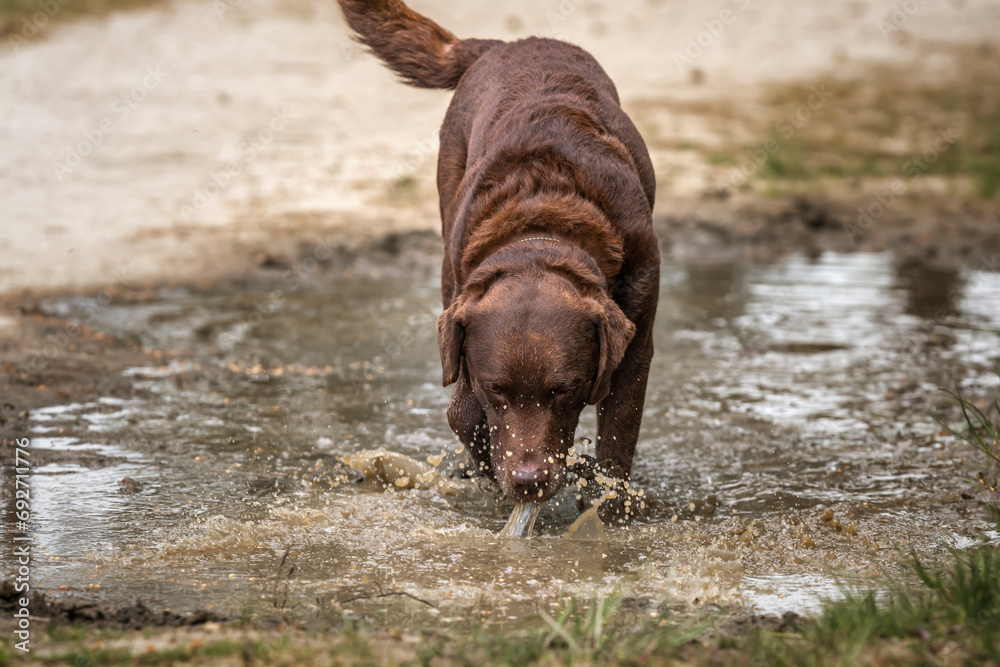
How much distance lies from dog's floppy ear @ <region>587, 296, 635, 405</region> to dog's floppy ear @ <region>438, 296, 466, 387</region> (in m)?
0.51

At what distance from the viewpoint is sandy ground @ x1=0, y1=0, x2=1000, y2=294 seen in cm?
989

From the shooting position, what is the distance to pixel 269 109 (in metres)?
13.4

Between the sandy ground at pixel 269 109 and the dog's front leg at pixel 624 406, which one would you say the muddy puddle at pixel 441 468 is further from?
the sandy ground at pixel 269 109

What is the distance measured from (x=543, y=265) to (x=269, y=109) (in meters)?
10.4

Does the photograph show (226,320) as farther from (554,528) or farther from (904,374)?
(904,374)

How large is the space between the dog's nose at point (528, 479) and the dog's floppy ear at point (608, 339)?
40cm

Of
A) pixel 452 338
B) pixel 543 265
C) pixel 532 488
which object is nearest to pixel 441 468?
pixel 452 338

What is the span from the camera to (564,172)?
14.1 ft

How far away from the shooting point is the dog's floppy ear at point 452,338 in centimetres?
387

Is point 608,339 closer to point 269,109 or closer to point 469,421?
point 469,421

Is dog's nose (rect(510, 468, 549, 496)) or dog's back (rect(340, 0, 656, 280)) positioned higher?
dog's back (rect(340, 0, 656, 280))

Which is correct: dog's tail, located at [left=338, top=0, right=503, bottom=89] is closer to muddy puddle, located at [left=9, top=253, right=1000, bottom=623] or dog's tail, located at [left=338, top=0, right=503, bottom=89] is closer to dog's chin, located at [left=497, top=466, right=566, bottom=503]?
muddy puddle, located at [left=9, top=253, right=1000, bottom=623]

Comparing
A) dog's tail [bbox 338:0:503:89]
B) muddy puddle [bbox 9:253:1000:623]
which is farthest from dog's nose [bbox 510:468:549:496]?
dog's tail [bbox 338:0:503:89]

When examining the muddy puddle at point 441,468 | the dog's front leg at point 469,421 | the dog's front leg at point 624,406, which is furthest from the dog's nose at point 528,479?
the dog's front leg at point 624,406
